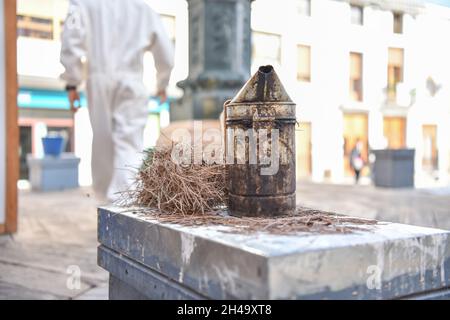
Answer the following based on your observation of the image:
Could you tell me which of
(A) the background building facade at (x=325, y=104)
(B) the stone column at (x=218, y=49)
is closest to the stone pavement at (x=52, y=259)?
(B) the stone column at (x=218, y=49)

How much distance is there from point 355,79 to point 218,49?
10955mm

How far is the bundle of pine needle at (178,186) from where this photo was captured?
1607mm

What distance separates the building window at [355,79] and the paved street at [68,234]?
543cm

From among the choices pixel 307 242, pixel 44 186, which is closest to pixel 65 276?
pixel 307 242

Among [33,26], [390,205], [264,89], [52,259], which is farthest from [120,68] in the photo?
[33,26]

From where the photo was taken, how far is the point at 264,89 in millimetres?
1464

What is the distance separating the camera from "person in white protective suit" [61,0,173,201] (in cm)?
430

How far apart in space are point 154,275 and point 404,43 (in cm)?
490

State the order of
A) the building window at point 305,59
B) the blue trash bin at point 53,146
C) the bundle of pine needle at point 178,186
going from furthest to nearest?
the blue trash bin at point 53,146
the building window at point 305,59
the bundle of pine needle at point 178,186

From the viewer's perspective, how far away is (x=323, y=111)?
15672 mm

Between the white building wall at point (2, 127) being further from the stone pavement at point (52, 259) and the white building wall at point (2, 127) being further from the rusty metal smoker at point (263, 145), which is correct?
the rusty metal smoker at point (263, 145)

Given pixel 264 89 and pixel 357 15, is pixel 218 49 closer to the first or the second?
pixel 357 15

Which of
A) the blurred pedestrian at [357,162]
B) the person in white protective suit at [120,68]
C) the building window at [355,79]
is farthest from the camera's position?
the building window at [355,79]
